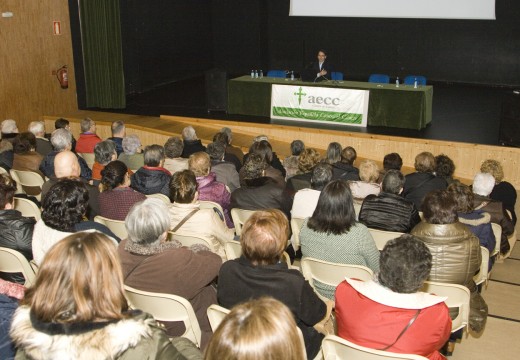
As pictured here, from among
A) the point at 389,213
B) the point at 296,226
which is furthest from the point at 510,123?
the point at 296,226

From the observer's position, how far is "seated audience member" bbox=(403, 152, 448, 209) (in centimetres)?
499

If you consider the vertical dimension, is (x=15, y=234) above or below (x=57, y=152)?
below

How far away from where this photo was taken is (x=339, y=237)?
335 centimetres

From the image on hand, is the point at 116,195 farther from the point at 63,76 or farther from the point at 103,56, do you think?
the point at 103,56

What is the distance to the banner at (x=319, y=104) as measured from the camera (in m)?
8.85

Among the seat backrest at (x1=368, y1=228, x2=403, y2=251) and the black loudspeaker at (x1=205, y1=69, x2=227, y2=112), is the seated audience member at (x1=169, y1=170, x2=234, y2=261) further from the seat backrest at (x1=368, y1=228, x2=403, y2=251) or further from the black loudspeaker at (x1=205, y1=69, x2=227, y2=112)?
the black loudspeaker at (x1=205, y1=69, x2=227, y2=112)

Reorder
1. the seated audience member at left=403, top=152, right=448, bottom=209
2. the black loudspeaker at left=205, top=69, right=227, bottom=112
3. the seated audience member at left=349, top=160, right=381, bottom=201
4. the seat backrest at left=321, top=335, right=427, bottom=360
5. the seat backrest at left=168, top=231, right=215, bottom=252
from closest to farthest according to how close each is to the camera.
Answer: the seat backrest at left=321, top=335, right=427, bottom=360 < the seat backrest at left=168, top=231, right=215, bottom=252 < the seated audience member at left=349, top=160, right=381, bottom=201 < the seated audience member at left=403, top=152, right=448, bottom=209 < the black loudspeaker at left=205, top=69, right=227, bottom=112

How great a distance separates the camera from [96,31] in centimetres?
1083

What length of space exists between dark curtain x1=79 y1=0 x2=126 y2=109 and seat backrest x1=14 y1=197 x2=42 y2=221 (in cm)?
701

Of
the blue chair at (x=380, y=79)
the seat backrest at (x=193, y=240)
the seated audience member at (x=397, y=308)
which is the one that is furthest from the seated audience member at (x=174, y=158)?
the blue chair at (x=380, y=79)

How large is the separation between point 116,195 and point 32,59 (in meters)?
6.60

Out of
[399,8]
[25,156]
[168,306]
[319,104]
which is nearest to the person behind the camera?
[168,306]

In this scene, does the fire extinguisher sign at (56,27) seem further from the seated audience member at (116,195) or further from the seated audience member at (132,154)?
the seated audience member at (116,195)

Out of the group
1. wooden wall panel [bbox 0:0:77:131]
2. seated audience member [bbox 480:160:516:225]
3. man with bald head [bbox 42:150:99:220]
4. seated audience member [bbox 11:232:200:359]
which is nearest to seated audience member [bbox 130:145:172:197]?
man with bald head [bbox 42:150:99:220]
